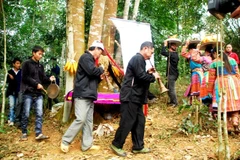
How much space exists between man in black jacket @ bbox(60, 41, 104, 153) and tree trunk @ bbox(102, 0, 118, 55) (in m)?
2.15

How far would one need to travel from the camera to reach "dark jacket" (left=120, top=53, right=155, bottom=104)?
3893mm

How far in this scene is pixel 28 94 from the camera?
4695 mm

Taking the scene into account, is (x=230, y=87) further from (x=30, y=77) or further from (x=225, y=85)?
(x=30, y=77)

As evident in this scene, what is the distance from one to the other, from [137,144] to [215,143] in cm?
136

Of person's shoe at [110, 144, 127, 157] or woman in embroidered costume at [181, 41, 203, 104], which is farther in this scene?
woman in embroidered costume at [181, 41, 203, 104]

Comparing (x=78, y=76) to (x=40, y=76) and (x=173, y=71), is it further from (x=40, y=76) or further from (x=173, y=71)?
(x=173, y=71)

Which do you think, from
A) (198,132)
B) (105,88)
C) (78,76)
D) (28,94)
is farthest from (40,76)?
(198,132)

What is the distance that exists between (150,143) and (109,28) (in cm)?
318

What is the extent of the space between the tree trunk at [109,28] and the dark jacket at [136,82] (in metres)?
2.47

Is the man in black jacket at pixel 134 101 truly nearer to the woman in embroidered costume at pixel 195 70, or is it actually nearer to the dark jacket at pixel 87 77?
the dark jacket at pixel 87 77

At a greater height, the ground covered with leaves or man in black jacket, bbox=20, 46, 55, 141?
man in black jacket, bbox=20, 46, 55, 141

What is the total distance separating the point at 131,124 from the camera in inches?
155

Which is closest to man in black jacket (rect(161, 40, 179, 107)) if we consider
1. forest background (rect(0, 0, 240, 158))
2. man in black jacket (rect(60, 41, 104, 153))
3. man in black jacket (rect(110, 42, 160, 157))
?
forest background (rect(0, 0, 240, 158))

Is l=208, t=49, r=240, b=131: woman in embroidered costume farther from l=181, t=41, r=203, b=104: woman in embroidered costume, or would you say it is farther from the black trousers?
the black trousers
